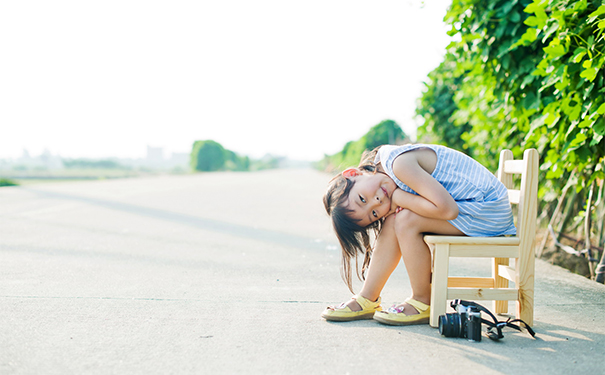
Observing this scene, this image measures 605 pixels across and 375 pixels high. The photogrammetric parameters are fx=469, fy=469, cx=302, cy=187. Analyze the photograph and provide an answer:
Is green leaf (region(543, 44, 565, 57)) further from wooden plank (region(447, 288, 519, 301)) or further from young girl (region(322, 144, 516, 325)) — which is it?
wooden plank (region(447, 288, 519, 301))

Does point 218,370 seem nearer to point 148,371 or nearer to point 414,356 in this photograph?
point 148,371

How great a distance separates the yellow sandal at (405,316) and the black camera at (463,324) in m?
0.17

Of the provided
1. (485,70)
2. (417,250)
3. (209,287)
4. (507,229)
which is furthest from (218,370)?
(485,70)

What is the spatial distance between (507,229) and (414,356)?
856 millimetres

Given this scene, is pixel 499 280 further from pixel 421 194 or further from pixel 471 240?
pixel 421 194

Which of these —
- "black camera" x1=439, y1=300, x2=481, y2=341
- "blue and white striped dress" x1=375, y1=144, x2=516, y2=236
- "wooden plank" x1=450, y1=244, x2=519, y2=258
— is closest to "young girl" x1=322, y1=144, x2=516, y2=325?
"blue and white striped dress" x1=375, y1=144, x2=516, y2=236

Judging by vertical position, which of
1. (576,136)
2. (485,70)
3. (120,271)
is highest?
(485,70)

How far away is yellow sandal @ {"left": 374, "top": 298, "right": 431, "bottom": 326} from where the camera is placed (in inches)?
85.8

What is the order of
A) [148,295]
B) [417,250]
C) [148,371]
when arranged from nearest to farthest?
[148,371] → [417,250] → [148,295]

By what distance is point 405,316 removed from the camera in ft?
7.16

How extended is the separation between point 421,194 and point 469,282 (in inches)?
26.6

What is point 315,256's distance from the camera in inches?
157

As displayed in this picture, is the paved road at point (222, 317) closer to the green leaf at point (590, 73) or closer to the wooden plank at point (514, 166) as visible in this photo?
the wooden plank at point (514, 166)

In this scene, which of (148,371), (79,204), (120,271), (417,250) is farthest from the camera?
(79,204)
